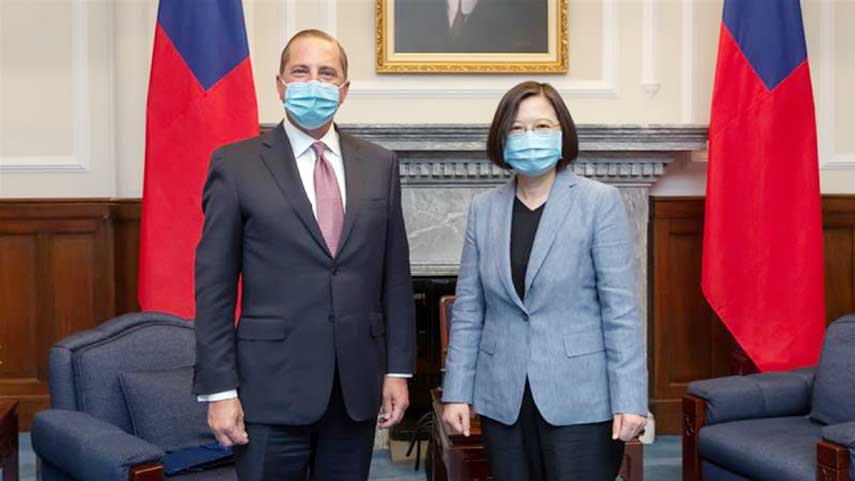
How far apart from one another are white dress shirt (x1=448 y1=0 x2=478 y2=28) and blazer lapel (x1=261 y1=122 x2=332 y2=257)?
2811 millimetres

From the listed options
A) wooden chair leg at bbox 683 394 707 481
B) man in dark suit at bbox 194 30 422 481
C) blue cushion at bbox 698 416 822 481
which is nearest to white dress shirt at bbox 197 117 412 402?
man in dark suit at bbox 194 30 422 481

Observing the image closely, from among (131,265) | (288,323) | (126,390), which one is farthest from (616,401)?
(131,265)

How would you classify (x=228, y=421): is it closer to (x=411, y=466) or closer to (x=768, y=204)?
(x=411, y=466)

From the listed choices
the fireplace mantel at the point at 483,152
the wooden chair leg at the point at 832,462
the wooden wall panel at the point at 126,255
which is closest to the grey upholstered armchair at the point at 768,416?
the wooden chair leg at the point at 832,462

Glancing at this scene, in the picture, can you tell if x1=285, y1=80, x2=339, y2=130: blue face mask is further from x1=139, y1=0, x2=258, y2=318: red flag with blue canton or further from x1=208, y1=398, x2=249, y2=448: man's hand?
x1=139, y1=0, x2=258, y2=318: red flag with blue canton

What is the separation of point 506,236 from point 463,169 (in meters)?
2.51

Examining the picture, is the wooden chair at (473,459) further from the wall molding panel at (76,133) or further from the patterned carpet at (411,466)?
the wall molding panel at (76,133)

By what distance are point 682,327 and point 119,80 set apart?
2997 mm

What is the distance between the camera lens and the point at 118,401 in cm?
305

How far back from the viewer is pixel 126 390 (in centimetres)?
301

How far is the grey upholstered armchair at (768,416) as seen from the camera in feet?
10.6

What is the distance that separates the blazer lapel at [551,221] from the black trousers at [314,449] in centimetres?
47

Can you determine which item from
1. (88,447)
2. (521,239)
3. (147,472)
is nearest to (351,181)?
(521,239)

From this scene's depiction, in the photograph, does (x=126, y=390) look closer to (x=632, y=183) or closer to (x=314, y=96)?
(x=314, y=96)
